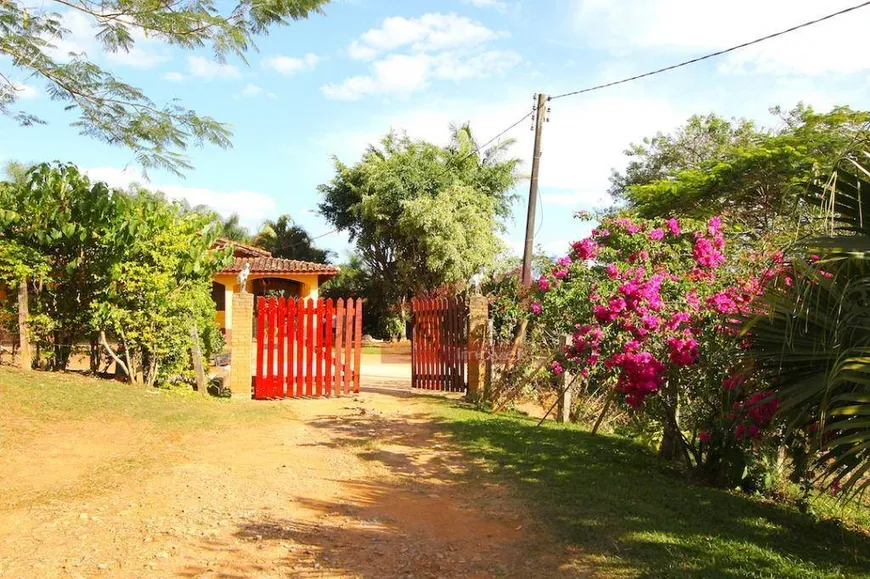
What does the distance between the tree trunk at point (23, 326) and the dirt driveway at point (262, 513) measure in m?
2.54

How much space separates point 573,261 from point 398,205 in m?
19.3

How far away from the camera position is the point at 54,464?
236 inches

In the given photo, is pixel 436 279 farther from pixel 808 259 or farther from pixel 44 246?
pixel 808 259

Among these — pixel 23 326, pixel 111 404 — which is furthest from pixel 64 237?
pixel 111 404

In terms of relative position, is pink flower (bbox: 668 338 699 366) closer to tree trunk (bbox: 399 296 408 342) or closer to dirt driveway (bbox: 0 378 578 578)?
A: dirt driveway (bbox: 0 378 578 578)

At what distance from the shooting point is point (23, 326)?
9273 millimetres

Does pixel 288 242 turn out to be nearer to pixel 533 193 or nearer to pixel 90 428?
pixel 533 193

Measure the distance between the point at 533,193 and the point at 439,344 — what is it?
4.34 metres

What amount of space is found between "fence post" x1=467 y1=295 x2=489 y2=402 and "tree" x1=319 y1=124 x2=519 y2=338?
13.9 m

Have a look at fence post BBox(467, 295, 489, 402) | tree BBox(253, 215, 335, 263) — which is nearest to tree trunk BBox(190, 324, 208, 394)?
fence post BBox(467, 295, 489, 402)

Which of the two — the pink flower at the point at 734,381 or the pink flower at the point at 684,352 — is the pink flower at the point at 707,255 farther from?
the pink flower at the point at 734,381

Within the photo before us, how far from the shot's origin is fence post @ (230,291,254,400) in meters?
10.5

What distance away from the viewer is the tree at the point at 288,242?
1430 inches

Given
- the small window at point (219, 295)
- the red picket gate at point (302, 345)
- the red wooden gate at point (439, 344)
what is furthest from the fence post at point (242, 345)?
the small window at point (219, 295)
